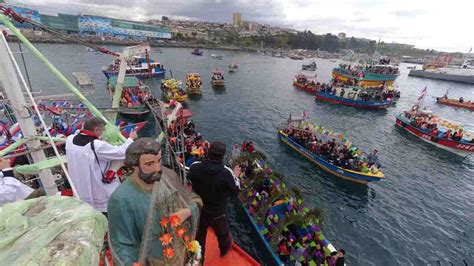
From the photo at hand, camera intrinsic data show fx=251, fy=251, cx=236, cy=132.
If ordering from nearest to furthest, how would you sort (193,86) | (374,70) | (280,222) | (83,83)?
(280,222) → (83,83) → (193,86) → (374,70)

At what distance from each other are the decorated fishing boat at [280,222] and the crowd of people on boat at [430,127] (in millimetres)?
22750

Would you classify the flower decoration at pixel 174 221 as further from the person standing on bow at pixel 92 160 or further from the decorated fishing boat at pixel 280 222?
the decorated fishing boat at pixel 280 222

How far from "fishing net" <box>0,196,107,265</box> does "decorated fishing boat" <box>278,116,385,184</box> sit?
700 inches

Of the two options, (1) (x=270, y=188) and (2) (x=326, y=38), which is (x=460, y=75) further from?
(2) (x=326, y=38)

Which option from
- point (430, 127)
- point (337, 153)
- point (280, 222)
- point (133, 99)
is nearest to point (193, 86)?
point (133, 99)

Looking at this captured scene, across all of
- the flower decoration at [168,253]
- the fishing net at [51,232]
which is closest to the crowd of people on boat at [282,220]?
the flower decoration at [168,253]

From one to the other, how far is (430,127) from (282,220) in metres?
26.3

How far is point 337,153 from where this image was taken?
61.1ft

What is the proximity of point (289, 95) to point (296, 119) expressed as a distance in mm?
23516

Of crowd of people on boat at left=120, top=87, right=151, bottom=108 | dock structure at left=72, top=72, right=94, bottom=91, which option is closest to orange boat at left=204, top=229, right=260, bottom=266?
crowd of people on boat at left=120, top=87, right=151, bottom=108

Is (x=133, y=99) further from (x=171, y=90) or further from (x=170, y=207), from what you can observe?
(x=170, y=207)

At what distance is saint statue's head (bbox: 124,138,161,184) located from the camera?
2.22m

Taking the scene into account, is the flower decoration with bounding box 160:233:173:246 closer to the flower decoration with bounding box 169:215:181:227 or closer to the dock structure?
the flower decoration with bounding box 169:215:181:227

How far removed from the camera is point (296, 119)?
22953mm
